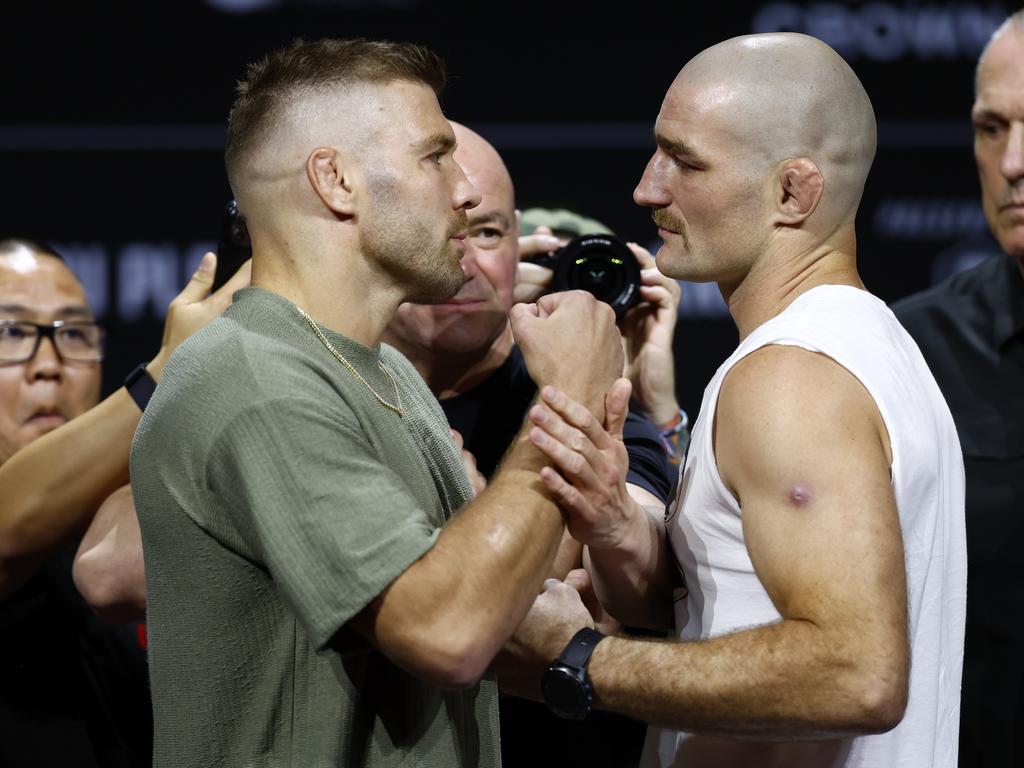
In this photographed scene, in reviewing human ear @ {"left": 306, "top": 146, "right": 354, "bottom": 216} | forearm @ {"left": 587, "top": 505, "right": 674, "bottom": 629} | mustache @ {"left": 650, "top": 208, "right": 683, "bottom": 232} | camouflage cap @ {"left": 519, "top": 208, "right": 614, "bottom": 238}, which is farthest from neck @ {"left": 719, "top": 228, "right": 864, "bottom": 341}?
camouflage cap @ {"left": 519, "top": 208, "right": 614, "bottom": 238}

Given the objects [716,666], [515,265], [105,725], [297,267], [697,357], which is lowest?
[105,725]

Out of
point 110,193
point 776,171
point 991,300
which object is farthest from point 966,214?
point 110,193

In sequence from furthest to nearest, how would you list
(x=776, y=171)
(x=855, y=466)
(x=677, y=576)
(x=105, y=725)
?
(x=105, y=725)
(x=677, y=576)
(x=776, y=171)
(x=855, y=466)

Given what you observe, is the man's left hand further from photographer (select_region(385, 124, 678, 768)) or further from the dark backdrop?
the dark backdrop

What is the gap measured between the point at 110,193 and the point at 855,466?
206 centimetres

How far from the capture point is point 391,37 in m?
2.79

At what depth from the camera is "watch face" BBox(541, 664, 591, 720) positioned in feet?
4.35

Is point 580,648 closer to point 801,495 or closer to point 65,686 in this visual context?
point 801,495

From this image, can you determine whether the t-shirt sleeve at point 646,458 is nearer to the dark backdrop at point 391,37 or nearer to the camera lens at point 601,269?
the camera lens at point 601,269

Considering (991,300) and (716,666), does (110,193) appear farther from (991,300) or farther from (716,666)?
(716,666)

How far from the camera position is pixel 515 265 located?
2205 millimetres

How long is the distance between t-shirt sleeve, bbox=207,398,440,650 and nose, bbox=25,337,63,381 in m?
1.28

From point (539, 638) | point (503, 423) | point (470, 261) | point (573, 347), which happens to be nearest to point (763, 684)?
point (539, 638)

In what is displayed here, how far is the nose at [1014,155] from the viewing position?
225 centimetres
